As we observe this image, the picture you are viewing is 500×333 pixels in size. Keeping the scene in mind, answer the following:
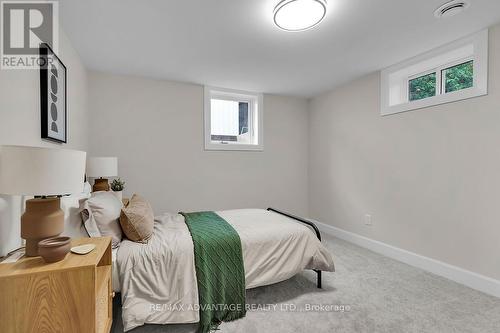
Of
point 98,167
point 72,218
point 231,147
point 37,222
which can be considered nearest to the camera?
point 37,222

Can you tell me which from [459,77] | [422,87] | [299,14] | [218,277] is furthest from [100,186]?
[459,77]

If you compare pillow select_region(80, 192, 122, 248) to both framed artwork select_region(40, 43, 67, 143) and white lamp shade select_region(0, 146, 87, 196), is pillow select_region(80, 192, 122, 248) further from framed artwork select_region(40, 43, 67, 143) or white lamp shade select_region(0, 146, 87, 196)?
white lamp shade select_region(0, 146, 87, 196)

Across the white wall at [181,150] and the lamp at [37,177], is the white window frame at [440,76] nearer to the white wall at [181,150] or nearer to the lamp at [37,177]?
the white wall at [181,150]

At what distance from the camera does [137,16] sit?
192 cm

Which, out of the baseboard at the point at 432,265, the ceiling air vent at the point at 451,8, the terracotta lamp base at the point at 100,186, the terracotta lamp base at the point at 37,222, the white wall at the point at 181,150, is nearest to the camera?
the terracotta lamp base at the point at 37,222

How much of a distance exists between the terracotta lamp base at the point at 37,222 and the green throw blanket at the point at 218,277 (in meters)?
0.94

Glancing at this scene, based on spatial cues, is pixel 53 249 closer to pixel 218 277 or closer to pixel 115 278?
pixel 115 278

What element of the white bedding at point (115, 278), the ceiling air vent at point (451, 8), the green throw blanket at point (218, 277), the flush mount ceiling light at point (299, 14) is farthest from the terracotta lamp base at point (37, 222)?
the ceiling air vent at point (451, 8)

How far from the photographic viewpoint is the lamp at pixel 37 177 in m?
0.96

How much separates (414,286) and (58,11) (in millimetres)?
3940

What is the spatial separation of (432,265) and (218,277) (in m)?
2.36

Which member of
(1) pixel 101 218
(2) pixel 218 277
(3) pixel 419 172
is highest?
(3) pixel 419 172

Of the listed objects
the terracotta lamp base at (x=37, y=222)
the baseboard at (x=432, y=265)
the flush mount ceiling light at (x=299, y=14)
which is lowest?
the baseboard at (x=432, y=265)

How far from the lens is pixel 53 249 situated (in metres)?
1.05
